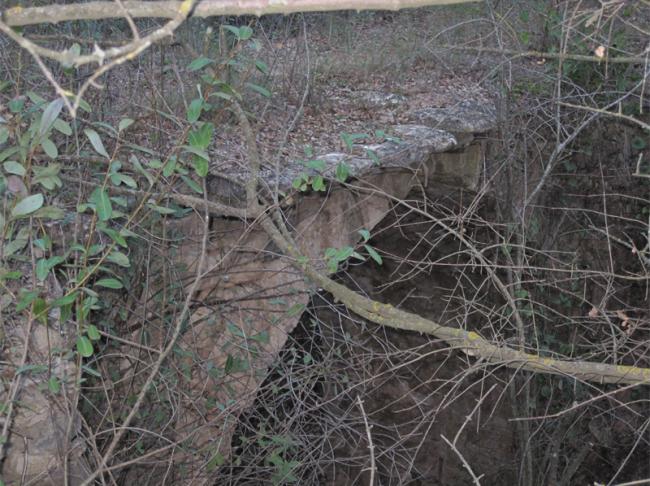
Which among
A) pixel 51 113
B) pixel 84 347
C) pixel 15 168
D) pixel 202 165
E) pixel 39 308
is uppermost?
pixel 51 113

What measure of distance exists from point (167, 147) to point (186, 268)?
24.4 inches

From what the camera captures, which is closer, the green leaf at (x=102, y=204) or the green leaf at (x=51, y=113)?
the green leaf at (x=51, y=113)

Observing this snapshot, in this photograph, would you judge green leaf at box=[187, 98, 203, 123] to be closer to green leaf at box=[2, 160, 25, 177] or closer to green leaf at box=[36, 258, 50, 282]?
green leaf at box=[2, 160, 25, 177]

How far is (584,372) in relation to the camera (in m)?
2.96

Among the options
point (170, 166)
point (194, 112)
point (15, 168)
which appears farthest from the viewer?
point (170, 166)

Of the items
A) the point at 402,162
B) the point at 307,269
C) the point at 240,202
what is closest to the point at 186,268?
the point at 240,202

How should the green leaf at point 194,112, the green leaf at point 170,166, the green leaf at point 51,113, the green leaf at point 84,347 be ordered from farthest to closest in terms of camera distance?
the green leaf at point 170,166 < the green leaf at point 194,112 < the green leaf at point 84,347 < the green leaf at point 51,113

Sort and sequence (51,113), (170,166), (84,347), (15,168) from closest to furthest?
(51,113) < (15,168) < (84,347) < (170,166)

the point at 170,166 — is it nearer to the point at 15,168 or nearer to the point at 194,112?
the point at 194,112

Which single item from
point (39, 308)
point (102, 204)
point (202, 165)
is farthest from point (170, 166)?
point (39, 308)

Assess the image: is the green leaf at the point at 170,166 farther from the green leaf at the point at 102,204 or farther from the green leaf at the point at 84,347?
the green leaf at the point at 84,347

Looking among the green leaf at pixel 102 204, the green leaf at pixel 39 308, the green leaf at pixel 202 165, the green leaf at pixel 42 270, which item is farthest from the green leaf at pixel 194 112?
the green leaf at pixel 39 308

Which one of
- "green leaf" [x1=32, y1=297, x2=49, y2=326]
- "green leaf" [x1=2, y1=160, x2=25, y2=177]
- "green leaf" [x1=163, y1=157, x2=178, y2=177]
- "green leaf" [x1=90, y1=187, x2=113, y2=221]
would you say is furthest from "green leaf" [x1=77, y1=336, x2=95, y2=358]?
"green leaf" [x1=163, y1=157, x2=178, y2=177]

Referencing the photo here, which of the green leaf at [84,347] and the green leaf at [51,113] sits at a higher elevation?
the green leaf at [51,113]
